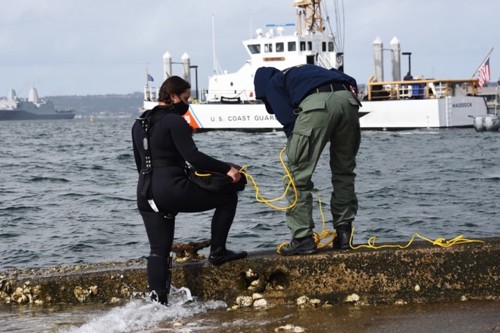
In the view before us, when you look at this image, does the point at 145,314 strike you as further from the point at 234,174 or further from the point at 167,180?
the point at 234,174

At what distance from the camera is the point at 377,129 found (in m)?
36.9

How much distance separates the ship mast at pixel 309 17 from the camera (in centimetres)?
3812

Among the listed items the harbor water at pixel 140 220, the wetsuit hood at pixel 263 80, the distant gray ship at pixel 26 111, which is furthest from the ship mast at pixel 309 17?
the distant gray ship at pixel 26 111

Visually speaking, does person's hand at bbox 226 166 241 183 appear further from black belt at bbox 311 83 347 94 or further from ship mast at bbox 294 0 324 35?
ship mast at bbox 294 0 324 35

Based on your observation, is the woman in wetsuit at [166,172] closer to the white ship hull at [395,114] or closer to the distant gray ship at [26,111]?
the white ship hull at [395,114]

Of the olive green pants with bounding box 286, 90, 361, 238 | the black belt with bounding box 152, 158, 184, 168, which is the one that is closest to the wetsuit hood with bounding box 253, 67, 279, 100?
the olive green pants with bounding box 286, 90, 361, 238

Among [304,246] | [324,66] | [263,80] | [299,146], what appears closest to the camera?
[299,146]

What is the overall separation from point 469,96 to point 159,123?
3409cm

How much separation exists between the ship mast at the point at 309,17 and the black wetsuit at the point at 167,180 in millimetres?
34207

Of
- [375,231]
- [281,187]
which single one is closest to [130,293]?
[375,231]

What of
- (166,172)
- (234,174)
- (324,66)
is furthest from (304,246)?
(324,66)

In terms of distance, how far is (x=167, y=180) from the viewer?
165 inches

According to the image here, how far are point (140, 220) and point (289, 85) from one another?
6.02 m

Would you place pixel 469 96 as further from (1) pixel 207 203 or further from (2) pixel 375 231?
(1) pixel 207 203
